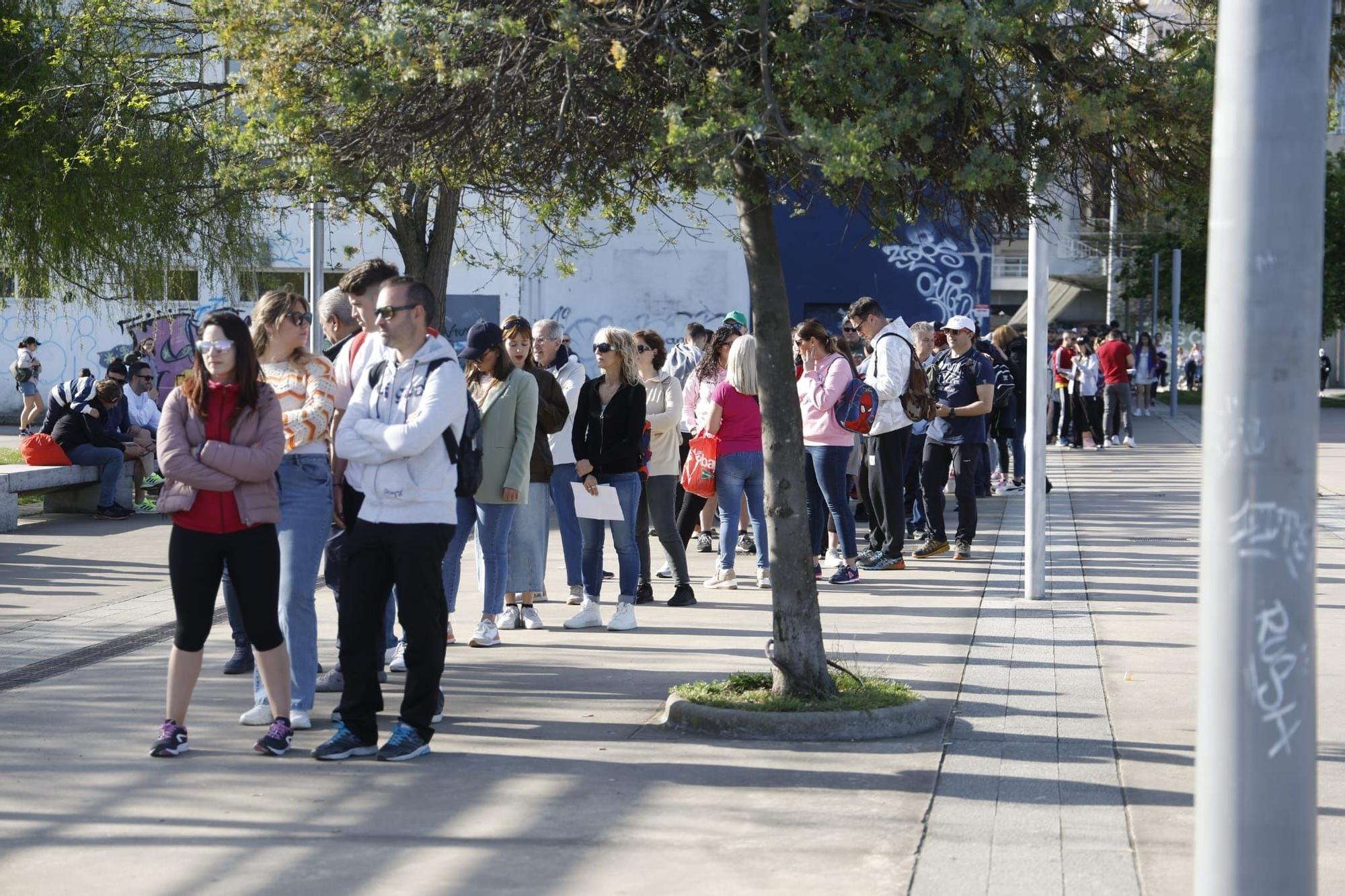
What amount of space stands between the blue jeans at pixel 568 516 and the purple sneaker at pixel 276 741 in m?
3.62

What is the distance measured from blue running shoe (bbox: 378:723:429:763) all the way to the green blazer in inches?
99.6

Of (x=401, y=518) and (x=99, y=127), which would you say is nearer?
(x=401, y=518)

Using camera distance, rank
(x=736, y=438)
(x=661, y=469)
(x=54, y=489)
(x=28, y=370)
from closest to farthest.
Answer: (x=661, y=469) < (x=736, y=438) < (x=54, y=489) < (x=28, y=370)

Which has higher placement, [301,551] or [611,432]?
[611,432]

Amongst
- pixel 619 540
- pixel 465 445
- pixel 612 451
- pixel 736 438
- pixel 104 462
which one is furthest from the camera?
pixel 104 462

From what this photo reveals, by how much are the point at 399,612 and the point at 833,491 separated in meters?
5.49

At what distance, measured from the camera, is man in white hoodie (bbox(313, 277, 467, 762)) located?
5.95 metres

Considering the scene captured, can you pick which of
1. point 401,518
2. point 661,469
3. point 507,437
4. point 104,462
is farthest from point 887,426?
point 104,462

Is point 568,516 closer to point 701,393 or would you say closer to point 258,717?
point 701,393

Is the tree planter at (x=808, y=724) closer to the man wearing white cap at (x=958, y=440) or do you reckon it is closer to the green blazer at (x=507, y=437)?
the green blazer at (x=507, y=437)

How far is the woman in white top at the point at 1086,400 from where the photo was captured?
26109mm

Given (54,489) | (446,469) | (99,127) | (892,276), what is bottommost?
(54,489)

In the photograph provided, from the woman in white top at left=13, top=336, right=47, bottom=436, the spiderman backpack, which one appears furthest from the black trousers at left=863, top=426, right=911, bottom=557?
the woman in white top at left=13, top=336, right=47, bottom=436

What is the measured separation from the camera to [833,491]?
11070 millimetres
